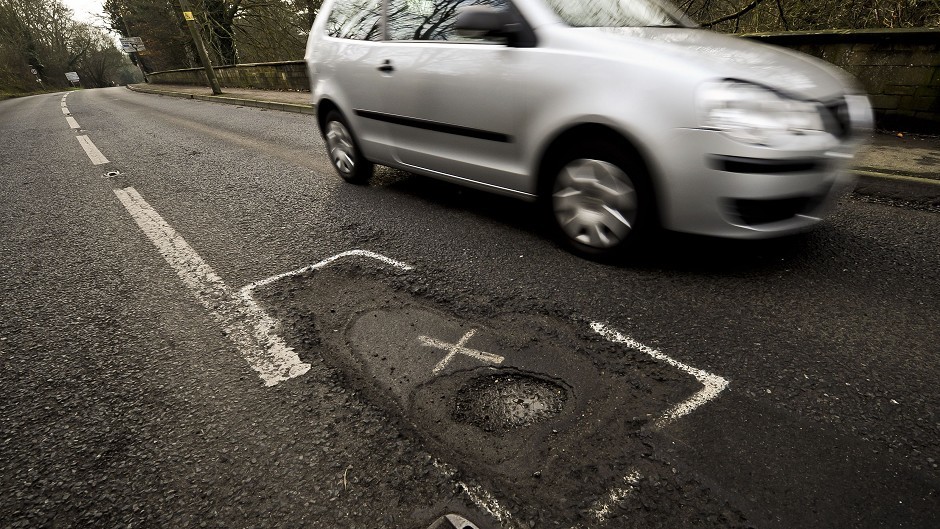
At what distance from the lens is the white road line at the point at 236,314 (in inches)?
80.7

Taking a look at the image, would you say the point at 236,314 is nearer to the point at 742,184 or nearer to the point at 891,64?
the point at 742,184

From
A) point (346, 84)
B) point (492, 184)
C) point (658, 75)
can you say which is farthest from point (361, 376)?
point (346, 84)

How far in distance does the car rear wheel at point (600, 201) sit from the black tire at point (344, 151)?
2302 millimetres

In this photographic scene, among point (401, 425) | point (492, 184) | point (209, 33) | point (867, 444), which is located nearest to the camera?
point (867, 444)

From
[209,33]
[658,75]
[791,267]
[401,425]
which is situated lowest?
[791,267]

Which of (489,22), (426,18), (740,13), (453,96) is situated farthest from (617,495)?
(740,13)

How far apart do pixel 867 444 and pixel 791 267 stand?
131 centimetres

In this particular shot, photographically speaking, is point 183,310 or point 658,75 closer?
point 658,75

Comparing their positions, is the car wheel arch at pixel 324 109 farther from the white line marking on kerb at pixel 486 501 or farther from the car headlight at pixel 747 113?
the white line marking on kerb at pixel 486 501

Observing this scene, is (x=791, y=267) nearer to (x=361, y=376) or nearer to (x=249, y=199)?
(x=361, y=376)

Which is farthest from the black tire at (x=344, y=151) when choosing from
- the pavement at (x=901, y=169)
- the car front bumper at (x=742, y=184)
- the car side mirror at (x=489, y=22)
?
the pavement at (x=901, y=169)

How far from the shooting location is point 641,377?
72.8 inches

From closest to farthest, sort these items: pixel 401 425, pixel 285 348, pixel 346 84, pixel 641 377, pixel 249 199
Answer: pixel 401 425, pixel 641 377, pixel 285 348, pixel 346 84, pixel 249 199

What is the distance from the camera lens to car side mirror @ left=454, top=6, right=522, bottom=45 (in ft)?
8.57
